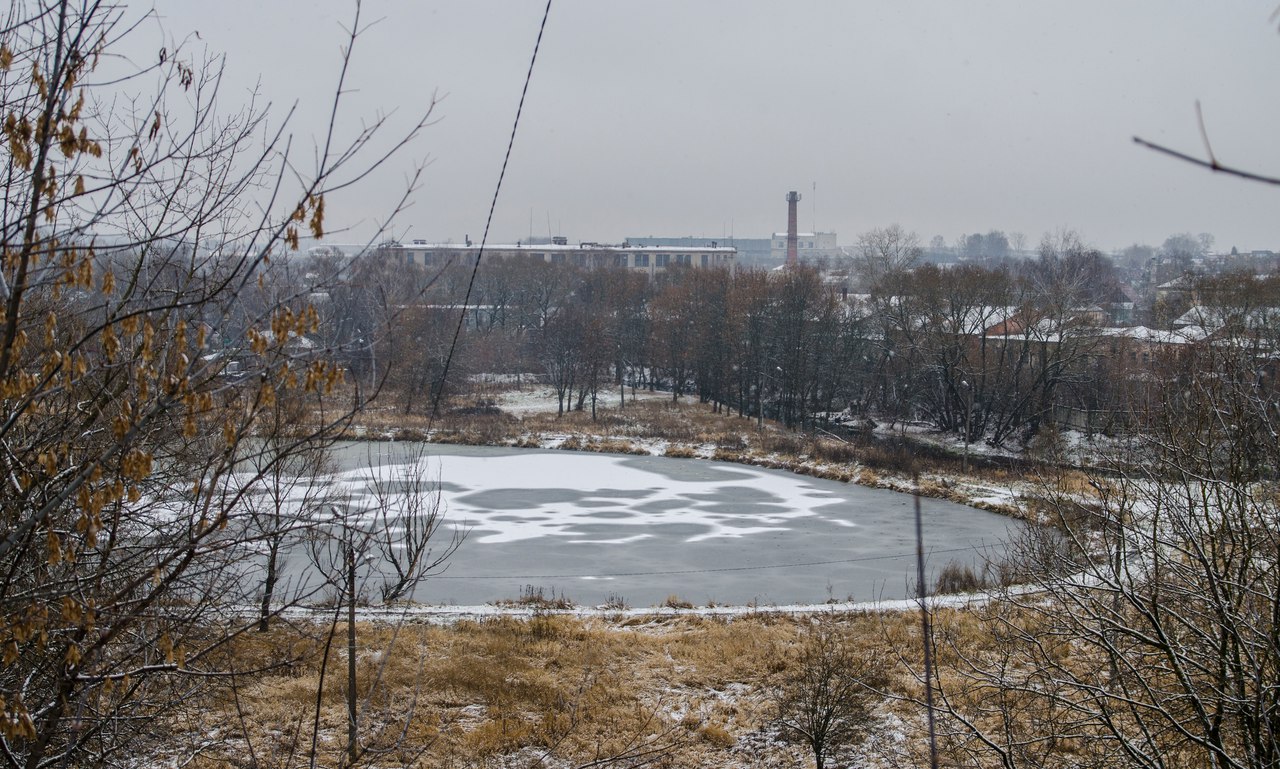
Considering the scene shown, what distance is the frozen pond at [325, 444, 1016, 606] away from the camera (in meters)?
16.1

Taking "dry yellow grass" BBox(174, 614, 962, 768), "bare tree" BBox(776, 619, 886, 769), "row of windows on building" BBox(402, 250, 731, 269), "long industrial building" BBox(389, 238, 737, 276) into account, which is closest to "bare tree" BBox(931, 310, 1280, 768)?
"bare tree" BBox(776, 619, 886, 769)

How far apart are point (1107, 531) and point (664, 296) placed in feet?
142

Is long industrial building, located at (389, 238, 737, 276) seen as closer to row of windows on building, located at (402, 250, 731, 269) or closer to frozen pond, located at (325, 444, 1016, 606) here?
row of windows on building, located at (402, 250, 731, 269)

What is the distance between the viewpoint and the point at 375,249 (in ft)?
12.9

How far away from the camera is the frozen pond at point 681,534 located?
53.0ft

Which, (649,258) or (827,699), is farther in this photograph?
(649,258)

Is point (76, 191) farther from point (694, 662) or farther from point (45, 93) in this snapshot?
point (694, 662)

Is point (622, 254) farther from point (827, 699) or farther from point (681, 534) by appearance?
point (827, 699)

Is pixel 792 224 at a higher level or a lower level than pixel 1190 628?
higher

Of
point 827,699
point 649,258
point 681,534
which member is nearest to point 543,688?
point 827,699

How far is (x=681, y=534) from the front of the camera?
770 inches

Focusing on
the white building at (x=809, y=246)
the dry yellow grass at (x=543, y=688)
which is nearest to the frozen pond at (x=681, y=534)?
the dry yellow grass at (x=543, y=688)

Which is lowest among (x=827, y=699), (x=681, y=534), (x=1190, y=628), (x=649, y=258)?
(x=681, y=534)

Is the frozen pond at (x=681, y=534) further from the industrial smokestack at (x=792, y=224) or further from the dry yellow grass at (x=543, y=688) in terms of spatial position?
the industrial smokestack at (x=792, y=224)
